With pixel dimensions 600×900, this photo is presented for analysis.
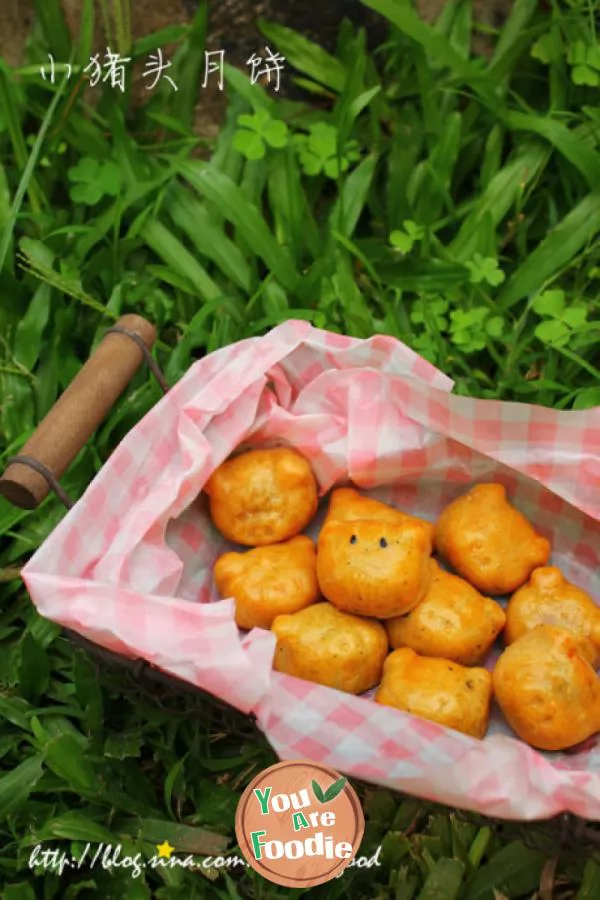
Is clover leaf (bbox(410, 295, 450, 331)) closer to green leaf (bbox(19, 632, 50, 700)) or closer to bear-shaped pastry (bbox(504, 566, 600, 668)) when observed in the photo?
bear-shaped pastry (bbox(504, 566, 600, 668))

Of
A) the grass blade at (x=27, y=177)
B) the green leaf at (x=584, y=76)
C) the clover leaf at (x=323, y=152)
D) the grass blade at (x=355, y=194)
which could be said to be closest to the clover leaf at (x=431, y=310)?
the grass blade at (x=355, y=194)

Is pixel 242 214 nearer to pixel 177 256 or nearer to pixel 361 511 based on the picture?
pixel 177 256

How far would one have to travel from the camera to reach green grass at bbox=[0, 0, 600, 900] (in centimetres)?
184

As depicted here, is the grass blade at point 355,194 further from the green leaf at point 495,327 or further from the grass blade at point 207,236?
the green leaf at point 495,327

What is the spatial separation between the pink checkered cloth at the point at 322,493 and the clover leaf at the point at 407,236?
44cm

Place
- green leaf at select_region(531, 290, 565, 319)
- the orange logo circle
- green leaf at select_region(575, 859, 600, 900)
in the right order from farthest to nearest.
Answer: green leaf at select_region(531, 290, 565, 319) → green leaf at select_region(575, 859, 600, 900) → the orange logo circle

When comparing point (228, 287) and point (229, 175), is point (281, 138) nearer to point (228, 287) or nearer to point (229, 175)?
point (229, 175)

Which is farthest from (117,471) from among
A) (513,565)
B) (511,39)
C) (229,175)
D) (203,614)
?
(511,39)

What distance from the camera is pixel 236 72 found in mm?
2160

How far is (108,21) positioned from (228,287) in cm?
65

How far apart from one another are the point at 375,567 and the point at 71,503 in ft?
1.48

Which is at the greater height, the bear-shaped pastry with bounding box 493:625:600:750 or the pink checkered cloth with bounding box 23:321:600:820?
the pink checkered cloth with bounding box 23:321:600:820

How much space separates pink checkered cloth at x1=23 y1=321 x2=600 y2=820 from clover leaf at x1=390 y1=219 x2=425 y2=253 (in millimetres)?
443

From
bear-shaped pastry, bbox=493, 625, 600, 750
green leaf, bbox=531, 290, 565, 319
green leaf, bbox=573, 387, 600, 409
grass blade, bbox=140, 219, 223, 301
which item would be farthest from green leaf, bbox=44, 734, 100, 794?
green leaf, bbox=531, 290, 565, 319
